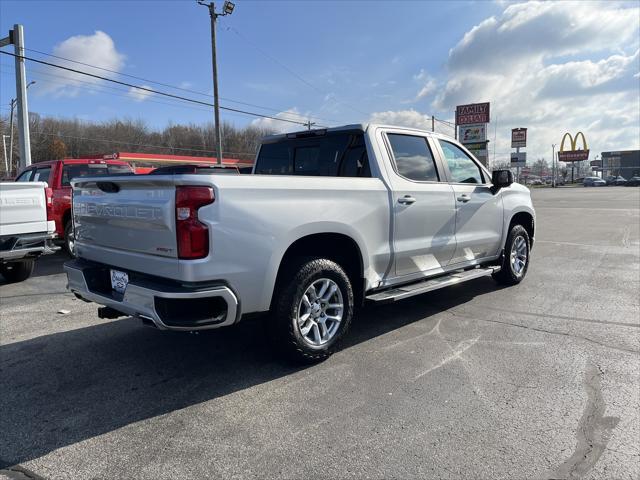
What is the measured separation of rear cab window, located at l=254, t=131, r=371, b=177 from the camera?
4.66m

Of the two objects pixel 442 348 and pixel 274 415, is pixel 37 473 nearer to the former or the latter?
pixel 274 415

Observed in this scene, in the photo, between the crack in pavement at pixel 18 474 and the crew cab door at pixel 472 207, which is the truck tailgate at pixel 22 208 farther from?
the crew cab door at pixel 472 207

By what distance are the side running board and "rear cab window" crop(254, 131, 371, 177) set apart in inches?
44.8

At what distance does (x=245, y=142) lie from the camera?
79.6m

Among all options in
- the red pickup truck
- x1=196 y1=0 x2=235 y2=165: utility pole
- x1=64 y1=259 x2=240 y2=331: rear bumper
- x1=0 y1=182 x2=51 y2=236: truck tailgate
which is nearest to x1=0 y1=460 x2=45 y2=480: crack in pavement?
x1=64 y1=259 x2=240 y2=331: rear bumper

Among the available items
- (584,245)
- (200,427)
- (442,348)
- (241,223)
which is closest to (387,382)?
(442,348)

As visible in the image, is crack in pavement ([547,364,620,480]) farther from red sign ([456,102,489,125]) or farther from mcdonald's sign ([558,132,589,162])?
mcdonald's sign ([558,132,589,162])

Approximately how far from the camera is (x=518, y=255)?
6855 mm

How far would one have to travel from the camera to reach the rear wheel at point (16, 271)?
745 centimetres

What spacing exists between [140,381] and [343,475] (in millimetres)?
1945

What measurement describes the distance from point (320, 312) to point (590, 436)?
6.72ft

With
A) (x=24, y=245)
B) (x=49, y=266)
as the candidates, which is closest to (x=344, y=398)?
(x=24, y=245)

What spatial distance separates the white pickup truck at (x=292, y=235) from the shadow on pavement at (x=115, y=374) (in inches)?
20.9

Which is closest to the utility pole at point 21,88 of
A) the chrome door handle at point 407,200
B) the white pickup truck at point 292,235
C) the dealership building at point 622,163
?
the white pickup truck at point 292,235
